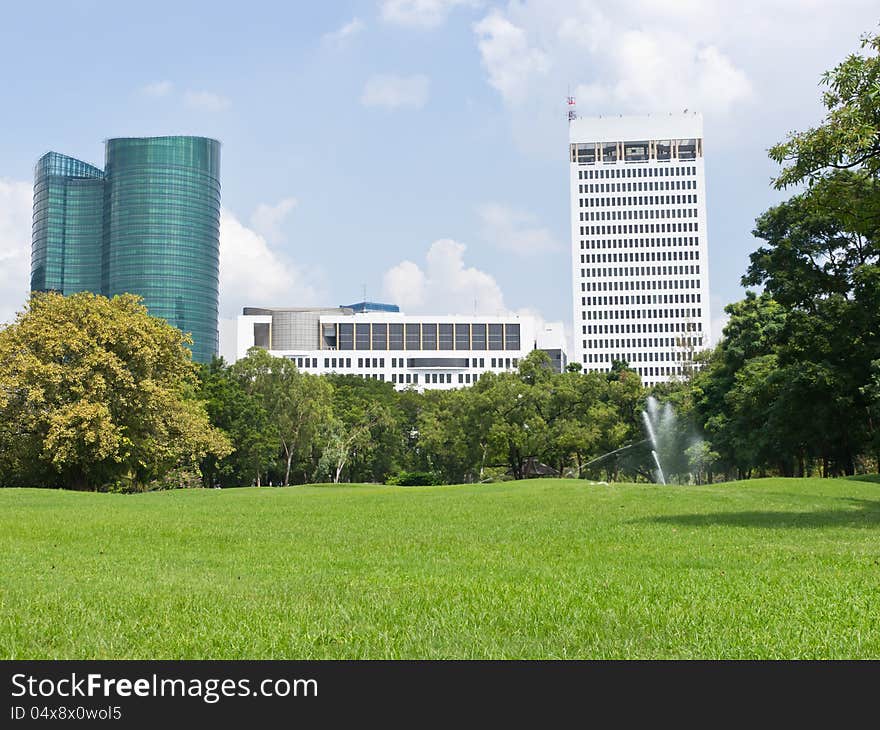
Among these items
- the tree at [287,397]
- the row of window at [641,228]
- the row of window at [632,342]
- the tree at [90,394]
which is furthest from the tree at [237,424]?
the row of window at [641,228]

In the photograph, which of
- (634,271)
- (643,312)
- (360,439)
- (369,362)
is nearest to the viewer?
(360,439)

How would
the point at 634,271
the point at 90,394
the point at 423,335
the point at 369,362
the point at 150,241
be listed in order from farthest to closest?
the point at 150,241, the point at 634,271, the point at 423,335, the point at 369,362, the point at 90,394

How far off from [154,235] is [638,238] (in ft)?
331

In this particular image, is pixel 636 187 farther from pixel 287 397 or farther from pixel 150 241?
pixel 287 397

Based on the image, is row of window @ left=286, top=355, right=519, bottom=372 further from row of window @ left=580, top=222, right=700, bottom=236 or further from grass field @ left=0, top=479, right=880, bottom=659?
grass field @ left=0, top=479, right=880, bottom=659

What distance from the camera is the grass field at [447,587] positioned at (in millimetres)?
5992

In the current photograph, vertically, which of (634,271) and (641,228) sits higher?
(641,228)

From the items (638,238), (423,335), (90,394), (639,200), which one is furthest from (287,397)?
(639,200)

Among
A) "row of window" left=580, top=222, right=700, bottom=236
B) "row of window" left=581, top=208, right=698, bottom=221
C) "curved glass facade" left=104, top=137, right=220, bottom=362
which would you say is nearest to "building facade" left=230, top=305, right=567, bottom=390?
"row of window" left=580, top=222, right=700, bottom=236

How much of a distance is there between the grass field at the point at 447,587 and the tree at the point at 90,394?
66.1 feet

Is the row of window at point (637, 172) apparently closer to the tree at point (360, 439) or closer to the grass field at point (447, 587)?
the tree at point (360, 439)

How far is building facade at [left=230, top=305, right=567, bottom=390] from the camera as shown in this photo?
152 meters

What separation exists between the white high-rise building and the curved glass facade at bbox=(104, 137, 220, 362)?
3295 inches

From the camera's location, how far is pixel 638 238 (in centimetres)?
16900
